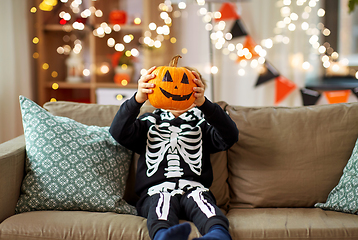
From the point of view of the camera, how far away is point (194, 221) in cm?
118

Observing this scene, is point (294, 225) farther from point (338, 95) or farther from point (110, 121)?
point (338, 95)

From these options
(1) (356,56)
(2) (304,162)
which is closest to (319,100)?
(1) (356,56)

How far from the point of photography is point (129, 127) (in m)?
1.40

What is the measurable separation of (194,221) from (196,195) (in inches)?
4.6

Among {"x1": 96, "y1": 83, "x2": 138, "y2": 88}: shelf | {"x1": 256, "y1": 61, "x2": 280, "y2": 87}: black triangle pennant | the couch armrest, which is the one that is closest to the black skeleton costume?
the couch armrest

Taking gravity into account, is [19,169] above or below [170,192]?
above

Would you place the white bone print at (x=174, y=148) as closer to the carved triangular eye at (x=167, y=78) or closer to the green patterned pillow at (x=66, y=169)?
the green patterned pillow at (x=66, y=169)

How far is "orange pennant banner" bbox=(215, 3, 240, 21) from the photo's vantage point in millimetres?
2953

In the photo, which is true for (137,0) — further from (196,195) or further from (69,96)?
(196,195)

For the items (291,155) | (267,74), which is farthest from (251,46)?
(291,155)

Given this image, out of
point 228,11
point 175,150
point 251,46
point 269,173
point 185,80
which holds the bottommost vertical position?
point 269,173

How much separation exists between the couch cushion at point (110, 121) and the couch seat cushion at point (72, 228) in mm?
322

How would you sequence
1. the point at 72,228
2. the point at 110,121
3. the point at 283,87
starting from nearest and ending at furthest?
the point at 72,228, the point at 110,121, the point at 283,87

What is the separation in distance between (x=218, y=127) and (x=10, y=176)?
858 mm
